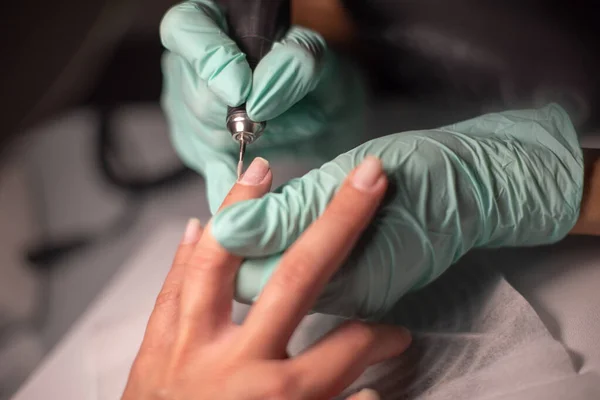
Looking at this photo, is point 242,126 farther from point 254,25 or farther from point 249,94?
point 254,25

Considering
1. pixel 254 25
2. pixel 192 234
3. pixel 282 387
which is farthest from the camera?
pixel 254 25

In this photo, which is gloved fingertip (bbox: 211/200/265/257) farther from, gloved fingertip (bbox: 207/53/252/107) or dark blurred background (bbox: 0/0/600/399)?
dark blurred background (bbox: 0/0/600/399)

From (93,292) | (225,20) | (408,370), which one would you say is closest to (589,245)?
(408,370)

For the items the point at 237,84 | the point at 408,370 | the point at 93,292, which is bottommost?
the point at 93,292

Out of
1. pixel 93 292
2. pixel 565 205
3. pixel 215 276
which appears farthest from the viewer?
pixel 93 292

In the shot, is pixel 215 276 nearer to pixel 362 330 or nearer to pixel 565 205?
pixel 362 330

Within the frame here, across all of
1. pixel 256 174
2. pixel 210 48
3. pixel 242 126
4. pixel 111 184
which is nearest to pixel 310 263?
pixel 256 174

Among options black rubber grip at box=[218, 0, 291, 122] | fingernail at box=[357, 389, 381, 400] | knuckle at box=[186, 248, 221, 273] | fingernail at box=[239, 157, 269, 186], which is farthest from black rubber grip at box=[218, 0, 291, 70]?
fingernail at box=[357, 389, 381, 400]
